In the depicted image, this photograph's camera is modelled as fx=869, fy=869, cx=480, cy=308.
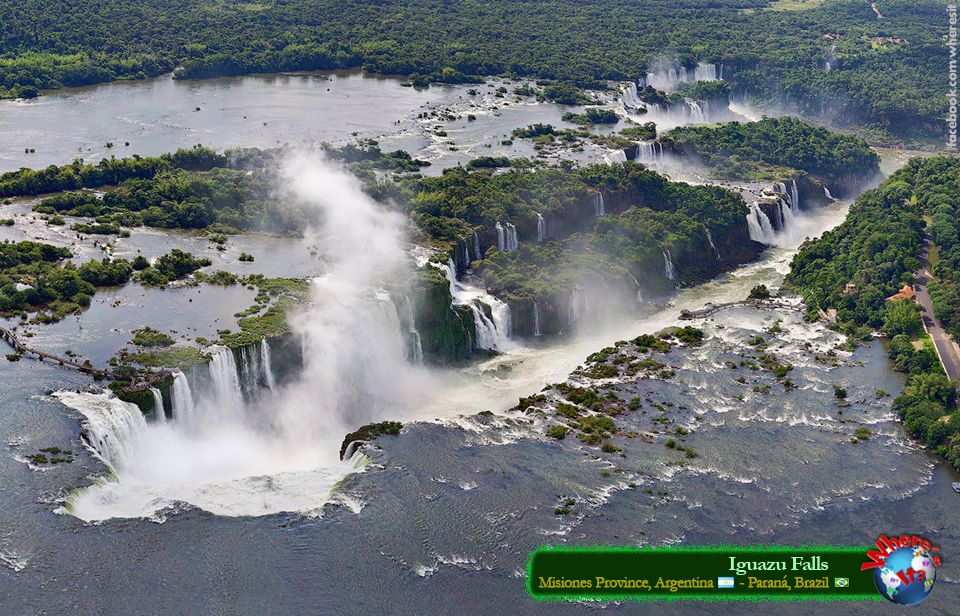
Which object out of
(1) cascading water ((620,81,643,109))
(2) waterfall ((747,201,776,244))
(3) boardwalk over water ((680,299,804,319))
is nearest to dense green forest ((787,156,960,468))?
(3) boardwalk over water ((680,299,804,319))

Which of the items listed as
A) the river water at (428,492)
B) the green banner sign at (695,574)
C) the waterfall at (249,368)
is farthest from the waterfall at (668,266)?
the waterfall at (249,368)

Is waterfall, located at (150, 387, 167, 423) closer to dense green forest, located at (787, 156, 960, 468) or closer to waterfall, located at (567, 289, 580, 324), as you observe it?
waterfall, located at (567, 289, 580, 324)

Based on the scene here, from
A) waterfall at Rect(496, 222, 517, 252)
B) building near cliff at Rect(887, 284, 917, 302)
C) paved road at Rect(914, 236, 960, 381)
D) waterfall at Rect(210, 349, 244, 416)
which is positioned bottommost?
paved road at Rect(914, 236, 960, 381)

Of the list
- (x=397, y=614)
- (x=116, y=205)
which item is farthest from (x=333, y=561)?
(x=116, y=205)

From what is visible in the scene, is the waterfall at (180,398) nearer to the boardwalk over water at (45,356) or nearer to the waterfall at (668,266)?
the boardwalk over water at (45,356)

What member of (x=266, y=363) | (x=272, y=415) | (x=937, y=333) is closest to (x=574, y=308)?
(x=266, y=363)

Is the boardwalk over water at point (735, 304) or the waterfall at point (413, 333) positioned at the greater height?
the waterfall at point (413, 333)

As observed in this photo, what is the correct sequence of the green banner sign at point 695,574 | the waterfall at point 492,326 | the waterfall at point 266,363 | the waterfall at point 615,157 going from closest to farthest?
the green banner sign at point 695,574 < the waterfall at point 266,363 < the waterfall at point 492,326 < the waterfall at point 615,157

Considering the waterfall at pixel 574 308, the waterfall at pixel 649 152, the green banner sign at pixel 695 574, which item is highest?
the waterfall at pixel 649 152
